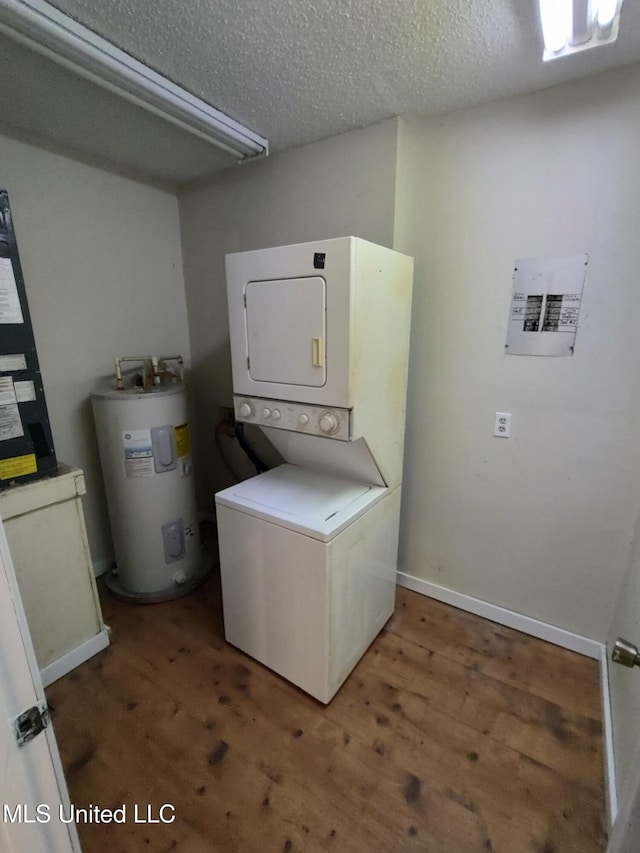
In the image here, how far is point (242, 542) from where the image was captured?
160 centimetres

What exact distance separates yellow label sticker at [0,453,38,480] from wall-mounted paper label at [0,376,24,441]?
9cm

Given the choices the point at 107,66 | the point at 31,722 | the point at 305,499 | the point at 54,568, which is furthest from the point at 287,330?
the point at 54,568

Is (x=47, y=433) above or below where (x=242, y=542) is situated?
above

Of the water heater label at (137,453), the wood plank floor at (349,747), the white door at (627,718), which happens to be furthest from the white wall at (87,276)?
Result: the white door at (627,718)

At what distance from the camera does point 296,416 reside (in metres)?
1.48

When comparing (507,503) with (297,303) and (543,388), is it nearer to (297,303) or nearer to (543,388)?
(543,388)

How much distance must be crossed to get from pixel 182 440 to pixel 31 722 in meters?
1.55

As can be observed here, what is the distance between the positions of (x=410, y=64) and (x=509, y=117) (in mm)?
497

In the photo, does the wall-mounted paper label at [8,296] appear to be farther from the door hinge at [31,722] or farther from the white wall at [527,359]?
the white wall at [527,359]

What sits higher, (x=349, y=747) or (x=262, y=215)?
(x=262, y=215)

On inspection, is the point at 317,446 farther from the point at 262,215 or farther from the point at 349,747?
the point at 262,215

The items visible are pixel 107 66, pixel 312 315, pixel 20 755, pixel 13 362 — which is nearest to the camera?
pixel 20 755

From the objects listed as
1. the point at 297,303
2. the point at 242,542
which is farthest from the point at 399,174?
the point at 242,542

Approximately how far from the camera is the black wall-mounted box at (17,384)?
55.6 inches
